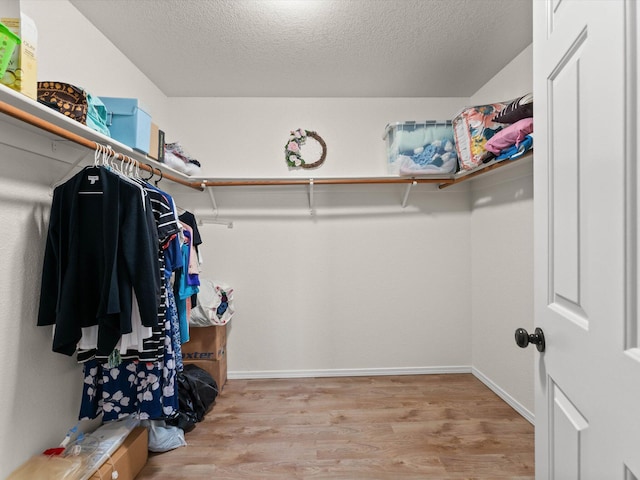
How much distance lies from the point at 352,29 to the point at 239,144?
1.33 metres

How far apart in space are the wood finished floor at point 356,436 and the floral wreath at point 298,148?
1.83 m

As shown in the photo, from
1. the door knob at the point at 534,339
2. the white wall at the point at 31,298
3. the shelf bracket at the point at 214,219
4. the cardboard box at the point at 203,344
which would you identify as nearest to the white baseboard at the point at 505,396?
the door knob at the point at 534,339

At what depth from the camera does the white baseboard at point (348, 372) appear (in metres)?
2.84

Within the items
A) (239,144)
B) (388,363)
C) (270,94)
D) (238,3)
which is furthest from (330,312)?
(238,3)

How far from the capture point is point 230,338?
2840mm

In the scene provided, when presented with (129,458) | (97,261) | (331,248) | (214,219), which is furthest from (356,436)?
(214,219)

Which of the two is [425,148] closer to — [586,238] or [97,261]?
[586,238]

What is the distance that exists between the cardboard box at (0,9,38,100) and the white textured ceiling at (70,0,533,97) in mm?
748

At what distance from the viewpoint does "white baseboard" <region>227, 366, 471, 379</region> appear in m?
2.84

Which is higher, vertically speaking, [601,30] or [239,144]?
[239,144]

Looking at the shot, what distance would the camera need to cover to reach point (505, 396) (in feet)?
7.82

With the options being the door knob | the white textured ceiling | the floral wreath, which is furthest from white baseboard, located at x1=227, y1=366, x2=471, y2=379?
the white textured ceiling

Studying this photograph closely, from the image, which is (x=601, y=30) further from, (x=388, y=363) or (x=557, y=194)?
(x=388, y=363)

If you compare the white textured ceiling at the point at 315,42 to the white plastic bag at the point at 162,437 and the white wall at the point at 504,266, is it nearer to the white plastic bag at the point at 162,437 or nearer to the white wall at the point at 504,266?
the white wall at the point at 504,266
